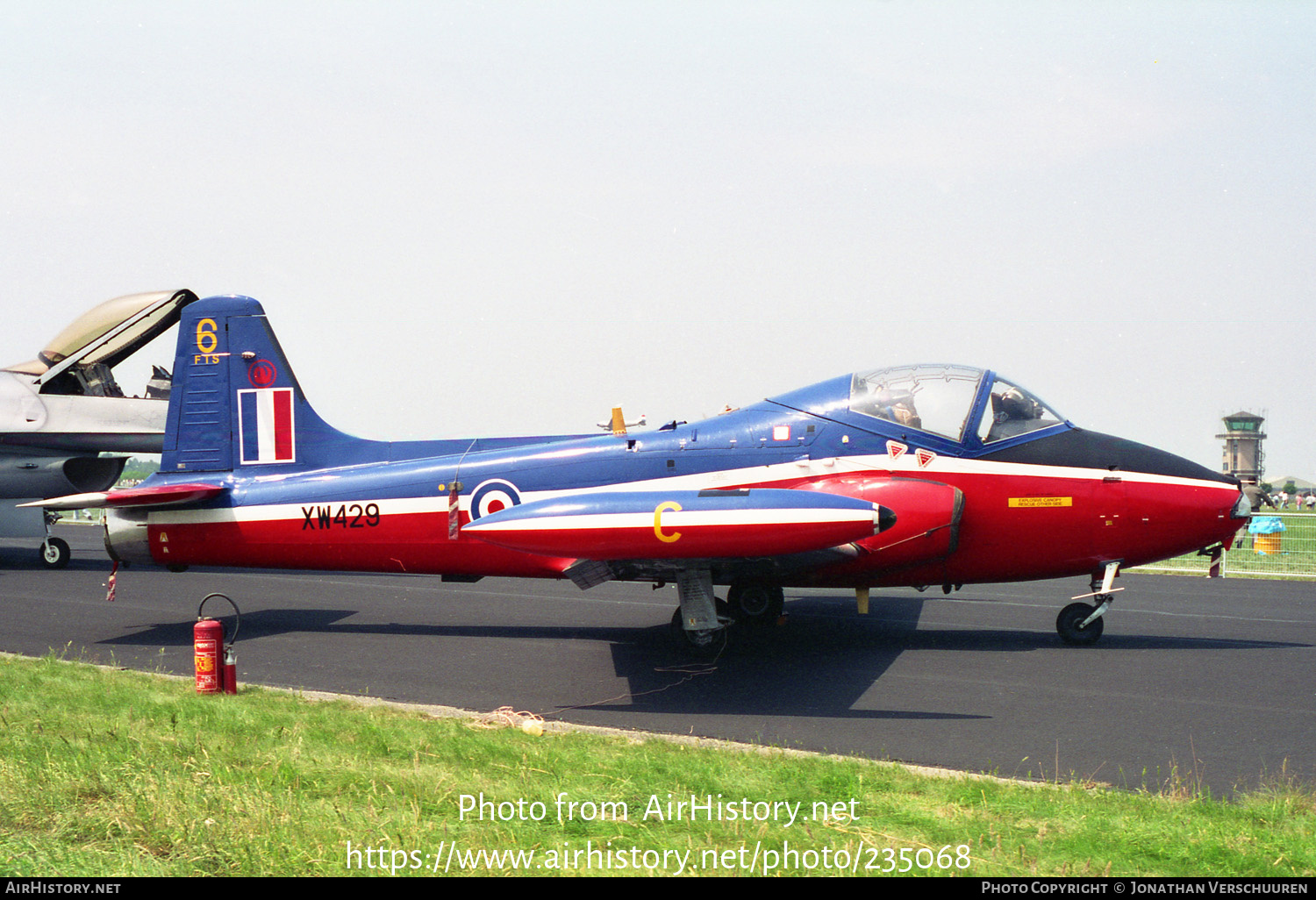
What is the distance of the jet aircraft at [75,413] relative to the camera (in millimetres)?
18734

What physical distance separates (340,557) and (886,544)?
19.2ft

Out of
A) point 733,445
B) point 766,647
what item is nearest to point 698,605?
point 766,647

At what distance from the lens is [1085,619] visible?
1021 cm

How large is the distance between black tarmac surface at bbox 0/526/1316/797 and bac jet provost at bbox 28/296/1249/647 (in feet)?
2.87

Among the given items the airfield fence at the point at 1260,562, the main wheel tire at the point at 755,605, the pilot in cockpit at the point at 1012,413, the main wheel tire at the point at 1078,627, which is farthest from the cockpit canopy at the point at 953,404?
the airfield fence at the point at 1260,562

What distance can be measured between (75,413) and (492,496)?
13.2 m

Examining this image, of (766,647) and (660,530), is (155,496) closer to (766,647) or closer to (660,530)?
(660,530)

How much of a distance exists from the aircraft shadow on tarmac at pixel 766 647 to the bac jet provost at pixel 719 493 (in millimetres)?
493

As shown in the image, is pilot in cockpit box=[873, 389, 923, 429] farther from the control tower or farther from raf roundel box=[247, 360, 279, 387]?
the control tower

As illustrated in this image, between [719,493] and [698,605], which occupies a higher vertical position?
[719,493]

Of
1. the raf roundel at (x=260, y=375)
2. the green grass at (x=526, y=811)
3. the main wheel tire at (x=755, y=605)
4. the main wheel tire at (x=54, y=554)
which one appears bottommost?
the main wheel tire at (x=54, y=554)

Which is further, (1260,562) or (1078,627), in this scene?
(1260,562)

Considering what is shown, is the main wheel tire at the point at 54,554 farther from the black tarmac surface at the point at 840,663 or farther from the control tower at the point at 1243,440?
the control tower at the point at 1243,440

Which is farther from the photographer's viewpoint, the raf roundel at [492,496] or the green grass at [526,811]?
the raf roundel at [492,496]
